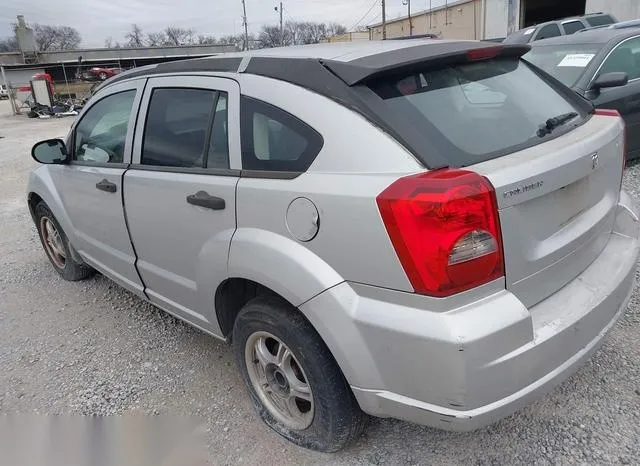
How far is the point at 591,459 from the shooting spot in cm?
212

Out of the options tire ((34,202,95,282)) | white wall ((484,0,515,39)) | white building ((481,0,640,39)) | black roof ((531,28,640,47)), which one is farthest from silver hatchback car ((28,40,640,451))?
white wall ((484,0,515,39))

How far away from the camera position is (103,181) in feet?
10.4

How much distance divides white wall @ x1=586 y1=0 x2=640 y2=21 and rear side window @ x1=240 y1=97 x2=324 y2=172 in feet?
88.6

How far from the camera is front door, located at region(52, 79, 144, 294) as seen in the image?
10.1ft

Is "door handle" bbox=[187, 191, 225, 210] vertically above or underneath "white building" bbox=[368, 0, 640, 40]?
underneath

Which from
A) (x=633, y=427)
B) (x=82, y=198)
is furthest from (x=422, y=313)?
(x=82, y=198)

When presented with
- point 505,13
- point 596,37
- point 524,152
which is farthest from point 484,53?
point 505,13

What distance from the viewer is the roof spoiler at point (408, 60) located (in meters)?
1.97

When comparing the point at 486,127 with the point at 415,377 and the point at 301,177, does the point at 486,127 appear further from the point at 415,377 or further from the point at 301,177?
the point at 415,377

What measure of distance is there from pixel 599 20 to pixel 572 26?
6.36ft

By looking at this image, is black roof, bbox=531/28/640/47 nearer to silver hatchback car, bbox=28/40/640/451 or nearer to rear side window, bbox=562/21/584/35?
silver hatchback car, bbox=28/40/640/451

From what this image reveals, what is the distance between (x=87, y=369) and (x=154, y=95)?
5.61ft

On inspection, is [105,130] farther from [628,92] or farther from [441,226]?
[628,92]

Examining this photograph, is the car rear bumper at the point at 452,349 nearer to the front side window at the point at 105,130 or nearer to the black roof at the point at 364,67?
the black roof at the point at 364,67
